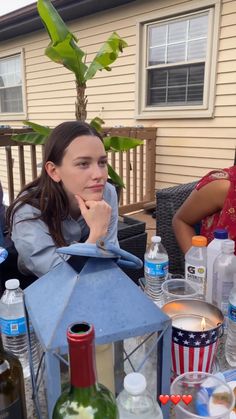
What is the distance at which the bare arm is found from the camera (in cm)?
172

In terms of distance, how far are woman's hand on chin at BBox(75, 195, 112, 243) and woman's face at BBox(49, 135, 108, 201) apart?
58 millimetres

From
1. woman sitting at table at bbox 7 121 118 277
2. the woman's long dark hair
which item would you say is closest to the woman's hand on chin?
woman sitting at table at bbox 7 121 118 277

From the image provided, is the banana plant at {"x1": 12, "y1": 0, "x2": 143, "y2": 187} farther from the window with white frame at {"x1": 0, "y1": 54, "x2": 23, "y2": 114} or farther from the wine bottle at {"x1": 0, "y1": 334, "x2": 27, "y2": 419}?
the window with white frame at {"x1": 0, "y1": 54, "x2": 23, "y2": 114}

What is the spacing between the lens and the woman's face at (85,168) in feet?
4.81

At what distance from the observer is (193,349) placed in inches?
29.5

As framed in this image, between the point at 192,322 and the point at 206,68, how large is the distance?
447 cm

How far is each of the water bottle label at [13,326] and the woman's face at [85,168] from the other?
0.66 metres

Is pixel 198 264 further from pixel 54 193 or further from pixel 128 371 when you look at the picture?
pixel 54 193

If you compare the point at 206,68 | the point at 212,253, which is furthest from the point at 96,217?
the point at 206,68

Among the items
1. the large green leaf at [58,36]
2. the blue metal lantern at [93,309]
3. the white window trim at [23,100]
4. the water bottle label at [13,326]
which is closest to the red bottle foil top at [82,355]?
the blue metal lantern at [93,309]

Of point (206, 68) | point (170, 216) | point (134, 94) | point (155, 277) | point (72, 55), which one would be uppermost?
point (206, 68)

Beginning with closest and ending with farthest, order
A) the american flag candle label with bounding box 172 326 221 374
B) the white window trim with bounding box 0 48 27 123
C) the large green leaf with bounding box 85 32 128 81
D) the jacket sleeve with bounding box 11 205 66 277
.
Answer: the american flag candle label with bounding box 172 326 221 374 → the jacket sleeve with bounding box 11 205 66 277 → the large green leaf with bounding box 85 32 128 81 → the white window trim with bounding box 0 48 27 123

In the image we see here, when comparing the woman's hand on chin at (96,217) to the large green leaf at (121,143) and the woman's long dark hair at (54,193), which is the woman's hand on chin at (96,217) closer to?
the woman's long dark hair at (54,193)

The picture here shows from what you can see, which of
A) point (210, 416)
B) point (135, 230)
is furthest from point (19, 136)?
point (210, 416)
